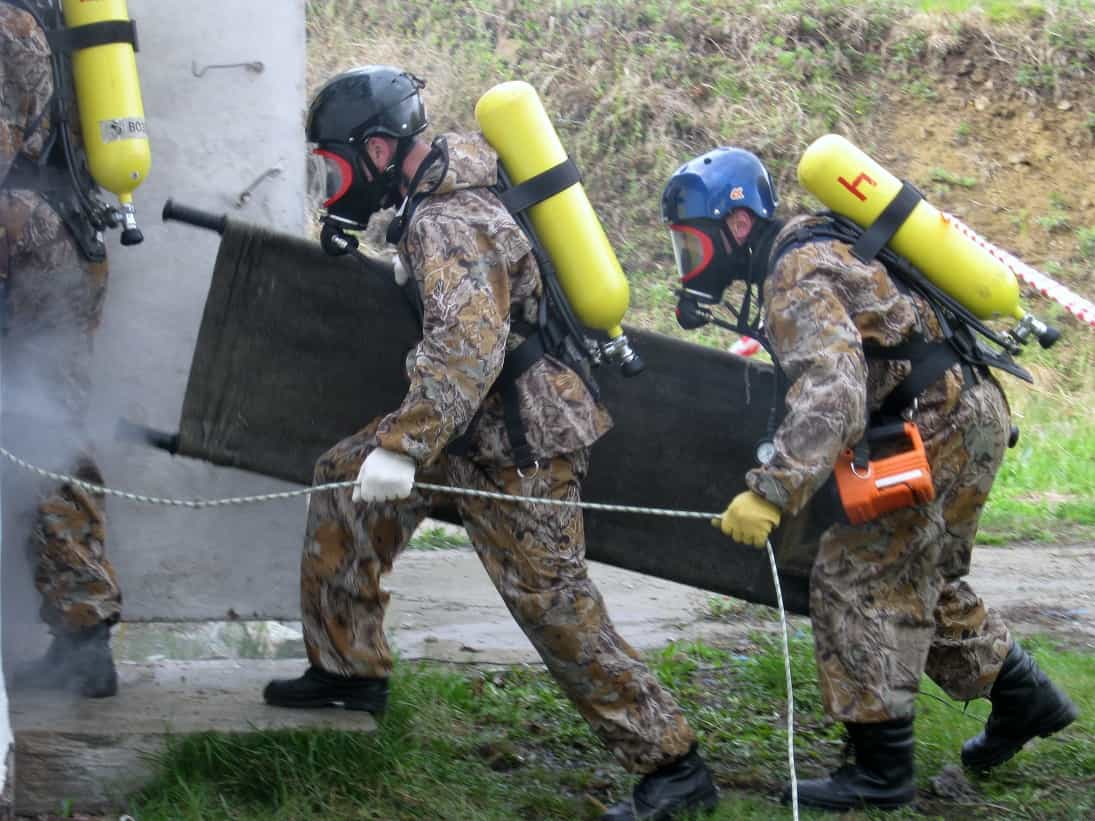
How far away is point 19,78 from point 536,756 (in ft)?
8.27

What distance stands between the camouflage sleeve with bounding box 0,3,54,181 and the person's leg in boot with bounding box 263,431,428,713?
123 centimetres

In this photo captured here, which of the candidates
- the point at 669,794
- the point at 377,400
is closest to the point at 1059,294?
the point at 377,400

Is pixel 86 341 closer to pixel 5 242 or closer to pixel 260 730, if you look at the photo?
pixel 5 242

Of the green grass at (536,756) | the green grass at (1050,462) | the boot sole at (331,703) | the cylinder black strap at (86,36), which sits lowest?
the green grass at (1050,462)

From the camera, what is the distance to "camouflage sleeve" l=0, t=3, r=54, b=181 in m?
3.98

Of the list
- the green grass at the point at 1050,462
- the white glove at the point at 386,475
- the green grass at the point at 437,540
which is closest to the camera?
the white glove at the point at 386,475

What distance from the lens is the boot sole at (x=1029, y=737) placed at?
4.48 metres

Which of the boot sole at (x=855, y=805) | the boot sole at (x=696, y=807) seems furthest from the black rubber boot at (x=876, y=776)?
the boot sole at (x=696, y=807)

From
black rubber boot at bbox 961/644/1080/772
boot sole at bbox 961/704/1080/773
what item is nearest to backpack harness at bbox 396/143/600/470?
black rubber boot at bbox 961/644/1080/772

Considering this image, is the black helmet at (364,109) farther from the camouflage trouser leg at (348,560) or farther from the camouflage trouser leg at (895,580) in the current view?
the camouflage trouser leg at (895,580)

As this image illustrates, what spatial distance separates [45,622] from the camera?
14.4ft

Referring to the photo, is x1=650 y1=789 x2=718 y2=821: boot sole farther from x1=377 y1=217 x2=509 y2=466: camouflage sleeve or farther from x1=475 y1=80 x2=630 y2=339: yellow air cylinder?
x1=475 y1=80 x2=630 y2=339: yellow air cylinder

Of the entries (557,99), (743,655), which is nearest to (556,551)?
(743,655)

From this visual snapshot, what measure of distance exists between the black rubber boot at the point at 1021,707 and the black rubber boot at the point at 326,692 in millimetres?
1911
